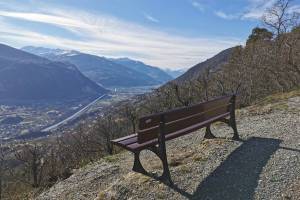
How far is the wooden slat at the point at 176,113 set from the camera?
8773 mm

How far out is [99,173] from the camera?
38.0 ft

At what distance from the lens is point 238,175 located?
9047mm

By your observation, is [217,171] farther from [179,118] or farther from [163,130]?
[163,130]

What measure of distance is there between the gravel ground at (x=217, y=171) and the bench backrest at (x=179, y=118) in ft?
3.10

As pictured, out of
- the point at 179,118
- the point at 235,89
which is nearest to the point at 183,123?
the point at 179,118

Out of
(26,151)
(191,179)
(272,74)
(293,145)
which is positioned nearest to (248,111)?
(293,145)

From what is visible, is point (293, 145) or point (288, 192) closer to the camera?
point (288, 192)

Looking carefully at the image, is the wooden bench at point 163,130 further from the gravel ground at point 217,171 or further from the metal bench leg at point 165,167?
the gravel ground at point 217,171

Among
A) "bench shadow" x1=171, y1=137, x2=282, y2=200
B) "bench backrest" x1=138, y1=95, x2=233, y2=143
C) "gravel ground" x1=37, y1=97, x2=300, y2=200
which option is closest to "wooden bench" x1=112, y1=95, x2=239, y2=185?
"bench backrest" x1=138, y1=95, x2=233, y2=143

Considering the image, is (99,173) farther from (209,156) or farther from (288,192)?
(288,192)

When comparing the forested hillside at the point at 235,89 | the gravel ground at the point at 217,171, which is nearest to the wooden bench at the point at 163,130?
the gravel ground at the point at 217,171

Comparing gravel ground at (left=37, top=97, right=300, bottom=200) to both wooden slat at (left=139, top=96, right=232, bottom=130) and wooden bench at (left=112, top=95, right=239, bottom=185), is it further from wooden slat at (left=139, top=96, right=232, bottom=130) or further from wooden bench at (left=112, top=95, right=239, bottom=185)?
wooden slat at (left=139, top=96, right=232, bottom=130)

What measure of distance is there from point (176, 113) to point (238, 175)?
2.08m

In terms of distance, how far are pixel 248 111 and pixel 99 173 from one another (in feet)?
27.0
